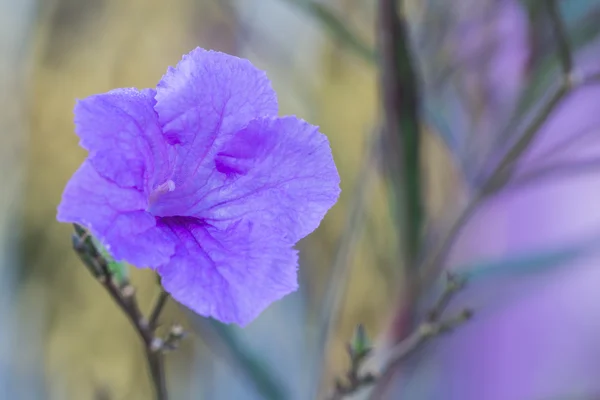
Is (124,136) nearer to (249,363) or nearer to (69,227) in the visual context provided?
(249,363)

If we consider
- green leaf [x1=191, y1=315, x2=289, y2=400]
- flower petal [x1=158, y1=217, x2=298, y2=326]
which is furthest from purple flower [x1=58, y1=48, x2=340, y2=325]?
green leaf [x1=191, y1=315, x2=289, y2=400]

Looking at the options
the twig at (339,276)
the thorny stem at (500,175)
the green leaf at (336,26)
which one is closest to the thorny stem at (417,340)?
the thorny stem at (500,175)

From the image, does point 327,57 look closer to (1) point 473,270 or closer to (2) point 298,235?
(1) point 473,270

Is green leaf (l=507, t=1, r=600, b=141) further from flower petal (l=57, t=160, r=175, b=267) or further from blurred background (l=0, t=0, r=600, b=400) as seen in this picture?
flower petal (l=57, t=160, r=175, b=267)

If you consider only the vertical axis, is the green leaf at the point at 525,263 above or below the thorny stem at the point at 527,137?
below

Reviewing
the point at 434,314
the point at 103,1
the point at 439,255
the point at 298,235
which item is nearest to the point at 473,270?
the point at 439,255

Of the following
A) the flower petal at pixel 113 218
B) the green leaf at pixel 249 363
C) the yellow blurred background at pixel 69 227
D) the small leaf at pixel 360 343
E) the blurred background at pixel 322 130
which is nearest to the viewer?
the flower petal at pixel 113 218

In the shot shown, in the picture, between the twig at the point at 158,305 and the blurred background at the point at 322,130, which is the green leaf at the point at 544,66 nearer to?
the blurred background at the point at 322,130

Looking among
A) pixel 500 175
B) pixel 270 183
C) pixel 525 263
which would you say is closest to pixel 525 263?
pixel 525 263
